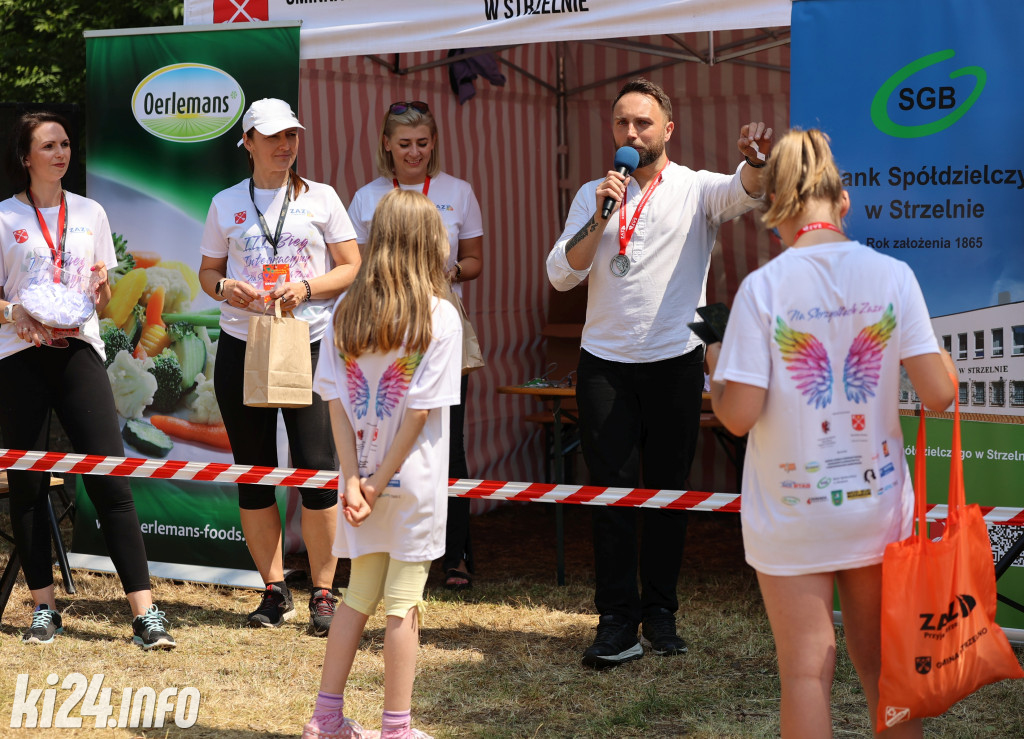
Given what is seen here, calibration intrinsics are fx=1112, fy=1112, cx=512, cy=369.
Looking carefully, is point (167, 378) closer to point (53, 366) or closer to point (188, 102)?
point (53, 366)

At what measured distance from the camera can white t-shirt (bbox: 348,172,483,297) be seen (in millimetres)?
4590

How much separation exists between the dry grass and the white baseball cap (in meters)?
1.87

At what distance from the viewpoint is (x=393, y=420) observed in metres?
2.85

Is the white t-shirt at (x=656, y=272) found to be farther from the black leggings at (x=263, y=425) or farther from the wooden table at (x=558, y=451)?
the wooden table at (x=558, y=451)

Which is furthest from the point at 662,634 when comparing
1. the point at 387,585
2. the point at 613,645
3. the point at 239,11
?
the point at 239,11

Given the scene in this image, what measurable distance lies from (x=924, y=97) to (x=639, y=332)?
123 centimetres

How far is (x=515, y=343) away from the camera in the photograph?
6.43 metres

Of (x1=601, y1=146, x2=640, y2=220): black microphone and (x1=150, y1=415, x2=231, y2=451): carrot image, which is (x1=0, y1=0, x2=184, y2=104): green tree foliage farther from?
(x1=601, y1=146, x2=640, y2=220): black microphone

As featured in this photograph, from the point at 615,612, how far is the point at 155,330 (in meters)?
2.33

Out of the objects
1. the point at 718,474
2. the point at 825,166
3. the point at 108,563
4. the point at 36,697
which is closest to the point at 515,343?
the point at 718,474

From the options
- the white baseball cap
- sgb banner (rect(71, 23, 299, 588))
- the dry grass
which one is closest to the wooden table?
the dry grass

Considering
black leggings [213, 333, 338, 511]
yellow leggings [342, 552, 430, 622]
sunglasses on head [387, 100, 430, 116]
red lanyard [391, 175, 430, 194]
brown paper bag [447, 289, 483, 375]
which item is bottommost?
yellow leggings [342, 552, 430, 622]

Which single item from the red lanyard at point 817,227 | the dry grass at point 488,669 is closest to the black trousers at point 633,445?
the dry grass at point 488,669

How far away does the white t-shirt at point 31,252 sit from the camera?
3971 millimetres
